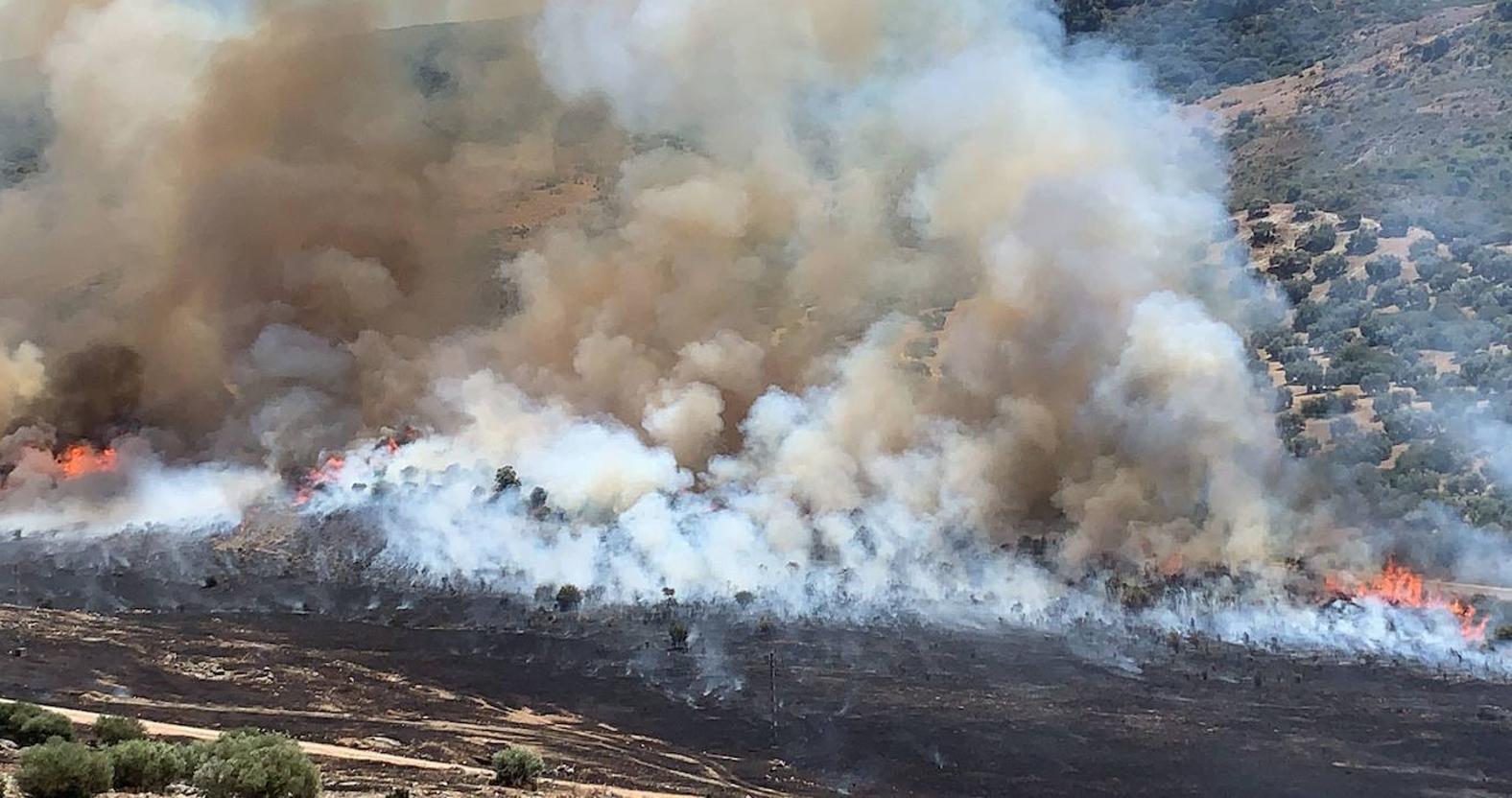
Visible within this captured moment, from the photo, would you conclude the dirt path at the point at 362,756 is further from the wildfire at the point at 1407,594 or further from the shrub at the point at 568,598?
the wildfire at the point at 1407,594

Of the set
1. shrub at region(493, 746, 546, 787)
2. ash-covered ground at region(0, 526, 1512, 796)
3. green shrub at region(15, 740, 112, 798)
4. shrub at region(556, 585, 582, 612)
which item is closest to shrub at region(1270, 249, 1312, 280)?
ash-covered ground at region(0, 526, 1512, 796)

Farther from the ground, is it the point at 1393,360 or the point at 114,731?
the point at 1393,360

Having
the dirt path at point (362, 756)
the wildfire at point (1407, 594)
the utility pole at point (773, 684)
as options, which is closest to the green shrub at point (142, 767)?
the dirt path at point (362, 756)

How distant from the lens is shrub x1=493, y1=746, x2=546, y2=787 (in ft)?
80.1

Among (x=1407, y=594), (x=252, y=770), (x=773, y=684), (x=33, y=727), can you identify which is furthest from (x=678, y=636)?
(x=1407, y=594)

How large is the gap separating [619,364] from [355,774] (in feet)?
89.9

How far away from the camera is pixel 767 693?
1241 inches

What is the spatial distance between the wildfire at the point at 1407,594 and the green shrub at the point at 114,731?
30670mm

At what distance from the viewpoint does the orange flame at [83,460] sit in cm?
5031

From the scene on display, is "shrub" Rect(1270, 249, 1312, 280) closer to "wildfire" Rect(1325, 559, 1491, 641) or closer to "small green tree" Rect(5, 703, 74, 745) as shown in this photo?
"wildfire" Rect(1325, 559, 1491, 641)

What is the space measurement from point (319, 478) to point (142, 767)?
29.9 metres

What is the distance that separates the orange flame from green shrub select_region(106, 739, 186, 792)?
3344 cm

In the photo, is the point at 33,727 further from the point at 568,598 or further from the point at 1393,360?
the point at 1393,360

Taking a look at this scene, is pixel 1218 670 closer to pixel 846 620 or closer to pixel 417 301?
pixel 846 620
